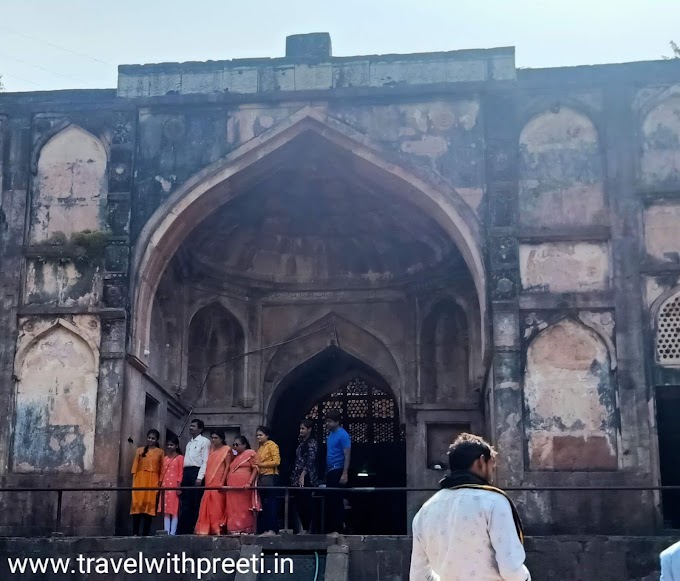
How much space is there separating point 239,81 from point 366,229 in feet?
9.89

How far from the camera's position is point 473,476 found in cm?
484

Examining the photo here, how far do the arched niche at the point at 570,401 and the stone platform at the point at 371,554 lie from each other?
4.59ft

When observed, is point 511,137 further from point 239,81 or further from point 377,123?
point 239,81

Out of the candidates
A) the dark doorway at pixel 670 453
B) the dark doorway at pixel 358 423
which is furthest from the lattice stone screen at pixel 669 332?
the dark doorway at pixel 358 423

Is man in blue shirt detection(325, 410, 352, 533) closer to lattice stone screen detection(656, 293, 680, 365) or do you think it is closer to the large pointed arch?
the large pointed arch

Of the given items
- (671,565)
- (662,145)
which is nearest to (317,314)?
(662,145)

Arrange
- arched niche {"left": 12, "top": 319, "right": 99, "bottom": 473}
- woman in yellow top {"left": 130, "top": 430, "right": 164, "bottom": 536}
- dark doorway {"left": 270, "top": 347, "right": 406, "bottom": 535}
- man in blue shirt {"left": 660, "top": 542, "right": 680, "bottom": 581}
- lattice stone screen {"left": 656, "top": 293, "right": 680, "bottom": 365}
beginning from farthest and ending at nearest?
dark doorway {"left": 270, "top": 347, "right": 406, "bottom": 535} < arched niche {"left": 12, "top": 319, "right": 99, "bottom": 473} < lattice stone screen {"left": 656, "top": 293, "right": 680, "bottom": 365} < woman in yellow top {"left": 130, "top": 430, "right": 164, "bottom": 536} < man in blue shirt {"left": 660, "top": 542, "right": 680, "bottom": 581}

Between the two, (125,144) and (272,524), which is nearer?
(272,524)

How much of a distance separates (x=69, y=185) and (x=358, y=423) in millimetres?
5932

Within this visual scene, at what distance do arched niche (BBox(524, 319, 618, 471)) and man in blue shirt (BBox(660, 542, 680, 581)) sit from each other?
8037mm

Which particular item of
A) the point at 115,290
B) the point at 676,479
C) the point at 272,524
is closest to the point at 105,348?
the point at 115,290

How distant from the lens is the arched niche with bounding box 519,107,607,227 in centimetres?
1328

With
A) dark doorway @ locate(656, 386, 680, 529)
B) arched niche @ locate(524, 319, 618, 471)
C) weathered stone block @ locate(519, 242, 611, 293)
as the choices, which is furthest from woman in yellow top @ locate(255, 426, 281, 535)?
dark doorway @ locate(656, 386, 680, 529)

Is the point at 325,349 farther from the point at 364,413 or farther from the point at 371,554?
the point at 371,554
